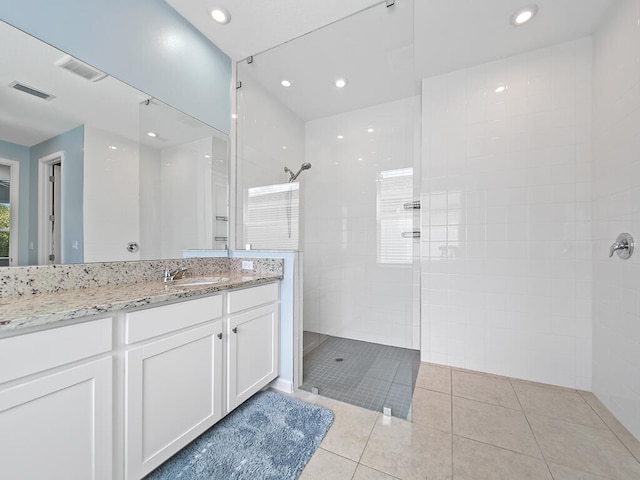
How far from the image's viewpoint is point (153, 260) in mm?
1647

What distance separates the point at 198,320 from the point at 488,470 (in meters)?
1.59

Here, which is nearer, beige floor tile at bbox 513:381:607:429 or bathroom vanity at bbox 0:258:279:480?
bathroom vanity at bbox 0:258:279:480

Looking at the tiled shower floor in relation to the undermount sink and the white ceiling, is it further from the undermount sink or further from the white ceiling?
the white ceiling

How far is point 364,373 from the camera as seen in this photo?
2070 millimetres

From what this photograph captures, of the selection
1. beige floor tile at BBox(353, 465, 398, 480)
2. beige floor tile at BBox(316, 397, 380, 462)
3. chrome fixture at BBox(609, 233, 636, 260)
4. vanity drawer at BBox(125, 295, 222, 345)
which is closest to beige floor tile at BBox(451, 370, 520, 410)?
beige floor tile at BBox(316, 397, 380, 462)

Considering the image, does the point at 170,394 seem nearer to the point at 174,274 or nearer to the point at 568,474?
the point at 174,274

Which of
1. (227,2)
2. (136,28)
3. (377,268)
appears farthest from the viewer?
(377,268)

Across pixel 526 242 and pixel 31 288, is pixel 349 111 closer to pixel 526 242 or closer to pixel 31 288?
pixel 526 242

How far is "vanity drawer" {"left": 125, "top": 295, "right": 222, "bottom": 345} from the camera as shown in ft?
3.39

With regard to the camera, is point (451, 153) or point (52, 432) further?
point (451, 153)

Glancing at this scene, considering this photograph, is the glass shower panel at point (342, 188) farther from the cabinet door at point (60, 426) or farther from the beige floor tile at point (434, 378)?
the cabinet door at point (60, 426)

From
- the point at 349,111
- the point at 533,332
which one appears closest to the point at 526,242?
the point at 533,332

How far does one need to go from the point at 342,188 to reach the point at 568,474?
2.36 m

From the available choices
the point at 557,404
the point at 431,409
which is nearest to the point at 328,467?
the point at 431,409
